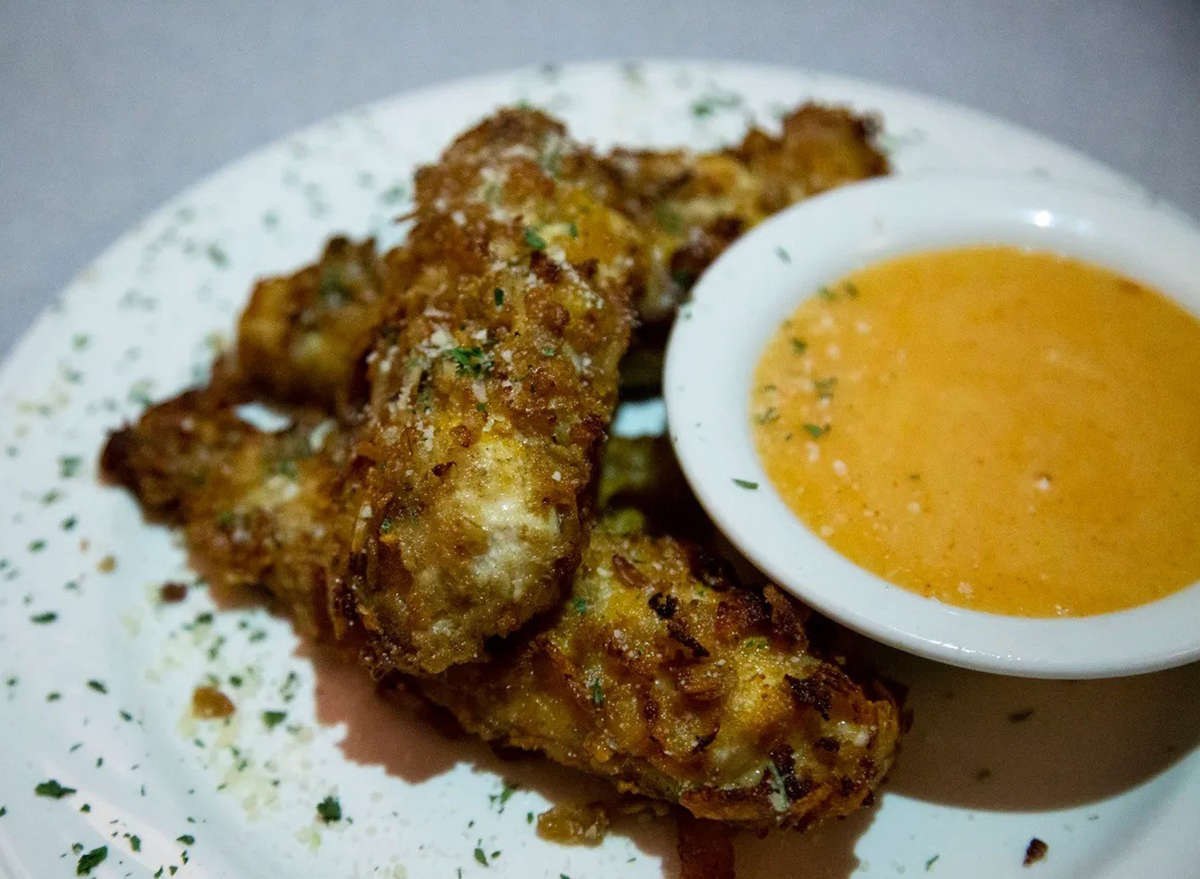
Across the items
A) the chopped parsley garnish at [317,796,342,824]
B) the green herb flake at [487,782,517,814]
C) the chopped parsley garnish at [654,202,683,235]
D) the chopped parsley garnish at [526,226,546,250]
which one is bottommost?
the green herb flake at [487,782,517,814]

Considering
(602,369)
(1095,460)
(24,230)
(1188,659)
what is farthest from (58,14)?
(1188,659)

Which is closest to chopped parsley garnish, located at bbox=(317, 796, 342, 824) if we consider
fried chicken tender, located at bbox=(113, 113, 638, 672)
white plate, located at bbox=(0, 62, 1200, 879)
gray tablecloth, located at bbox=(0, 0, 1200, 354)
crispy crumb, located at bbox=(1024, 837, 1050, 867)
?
white plate, located at bbox=(0, 62, 1200, 879)

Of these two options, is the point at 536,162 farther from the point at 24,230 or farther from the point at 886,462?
the point at 24,230

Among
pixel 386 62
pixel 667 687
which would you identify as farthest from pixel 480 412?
pixel 386 62

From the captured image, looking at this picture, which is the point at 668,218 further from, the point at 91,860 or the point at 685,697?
the point at 91,860

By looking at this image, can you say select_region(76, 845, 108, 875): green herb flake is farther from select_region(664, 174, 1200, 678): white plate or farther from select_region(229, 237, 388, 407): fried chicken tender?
select_region(664, 174, 1200, 678): white plate

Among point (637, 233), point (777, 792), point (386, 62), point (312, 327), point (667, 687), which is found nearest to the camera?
point (777, 792)
